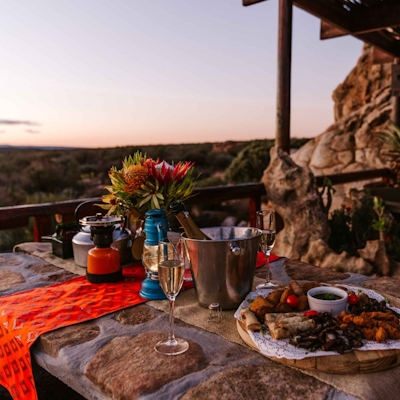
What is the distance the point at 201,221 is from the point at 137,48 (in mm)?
4808

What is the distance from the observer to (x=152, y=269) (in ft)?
4.96

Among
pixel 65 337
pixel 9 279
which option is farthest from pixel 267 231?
pixel 9 279

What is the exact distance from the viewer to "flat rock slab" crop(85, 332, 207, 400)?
3.11 feet

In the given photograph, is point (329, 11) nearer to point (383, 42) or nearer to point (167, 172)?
point (383, 42)

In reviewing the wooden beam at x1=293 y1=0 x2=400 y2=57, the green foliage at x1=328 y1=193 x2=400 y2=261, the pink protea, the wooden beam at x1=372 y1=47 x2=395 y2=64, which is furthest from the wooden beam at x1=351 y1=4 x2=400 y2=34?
the pink protea

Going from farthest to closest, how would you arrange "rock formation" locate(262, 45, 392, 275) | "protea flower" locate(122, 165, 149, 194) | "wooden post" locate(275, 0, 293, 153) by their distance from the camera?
"wooden post" locate(275, 0, 293, 153) < "rock formation" locate(262, 45, 392, 275) < "protea flower" locate(122, 165, 149, 194)

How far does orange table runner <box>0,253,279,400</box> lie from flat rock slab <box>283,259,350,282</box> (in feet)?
1.51

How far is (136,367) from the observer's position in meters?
1.03

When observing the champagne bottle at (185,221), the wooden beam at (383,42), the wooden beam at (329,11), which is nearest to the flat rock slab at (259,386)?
the champagne bottle at (185,221)

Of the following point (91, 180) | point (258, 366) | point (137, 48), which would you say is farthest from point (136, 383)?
point (91, 180)

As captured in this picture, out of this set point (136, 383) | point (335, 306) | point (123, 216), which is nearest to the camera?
point (136, 383)

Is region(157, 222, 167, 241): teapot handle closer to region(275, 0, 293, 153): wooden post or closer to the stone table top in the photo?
the stone table top

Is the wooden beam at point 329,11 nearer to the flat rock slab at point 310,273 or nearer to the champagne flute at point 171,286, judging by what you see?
the flat rock slab at point 310,273

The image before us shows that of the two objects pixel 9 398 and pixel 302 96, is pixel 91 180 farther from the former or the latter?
pixel 9 398
